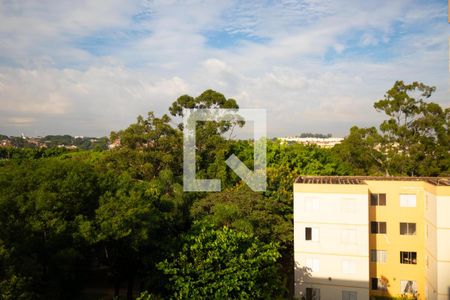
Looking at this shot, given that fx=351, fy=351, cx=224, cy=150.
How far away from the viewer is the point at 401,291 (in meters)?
11.8

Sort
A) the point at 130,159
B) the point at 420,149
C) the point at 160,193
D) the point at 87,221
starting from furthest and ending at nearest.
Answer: the point at 420,149, the point at 130,159, the point at 160,193, the point at 87,221

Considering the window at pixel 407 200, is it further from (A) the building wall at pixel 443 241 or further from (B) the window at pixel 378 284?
(B) the window at pixel 378 284

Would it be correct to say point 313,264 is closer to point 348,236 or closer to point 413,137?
point 348,236

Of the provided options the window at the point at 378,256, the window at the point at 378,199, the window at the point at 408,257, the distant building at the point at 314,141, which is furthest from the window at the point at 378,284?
the distant building at the point at 314,141

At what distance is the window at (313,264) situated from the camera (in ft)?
37.4

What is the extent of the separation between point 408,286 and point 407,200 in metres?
2.89

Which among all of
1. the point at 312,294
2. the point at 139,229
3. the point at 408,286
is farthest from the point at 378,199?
the point at 139,229

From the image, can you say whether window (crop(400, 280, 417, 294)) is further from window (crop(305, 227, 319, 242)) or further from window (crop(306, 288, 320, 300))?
window (crop(305, 227, 319, 242))


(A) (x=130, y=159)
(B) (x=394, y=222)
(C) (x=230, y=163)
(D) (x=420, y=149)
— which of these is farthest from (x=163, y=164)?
(D) (x=420, y=149)

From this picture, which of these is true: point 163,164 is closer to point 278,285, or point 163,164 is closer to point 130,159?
point 130,159

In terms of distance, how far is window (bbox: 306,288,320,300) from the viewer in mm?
11371

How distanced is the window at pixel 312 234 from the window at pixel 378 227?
2074 millimetres

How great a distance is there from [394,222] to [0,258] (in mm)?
11128

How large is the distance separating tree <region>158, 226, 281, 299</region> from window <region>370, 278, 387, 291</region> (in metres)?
4.03
